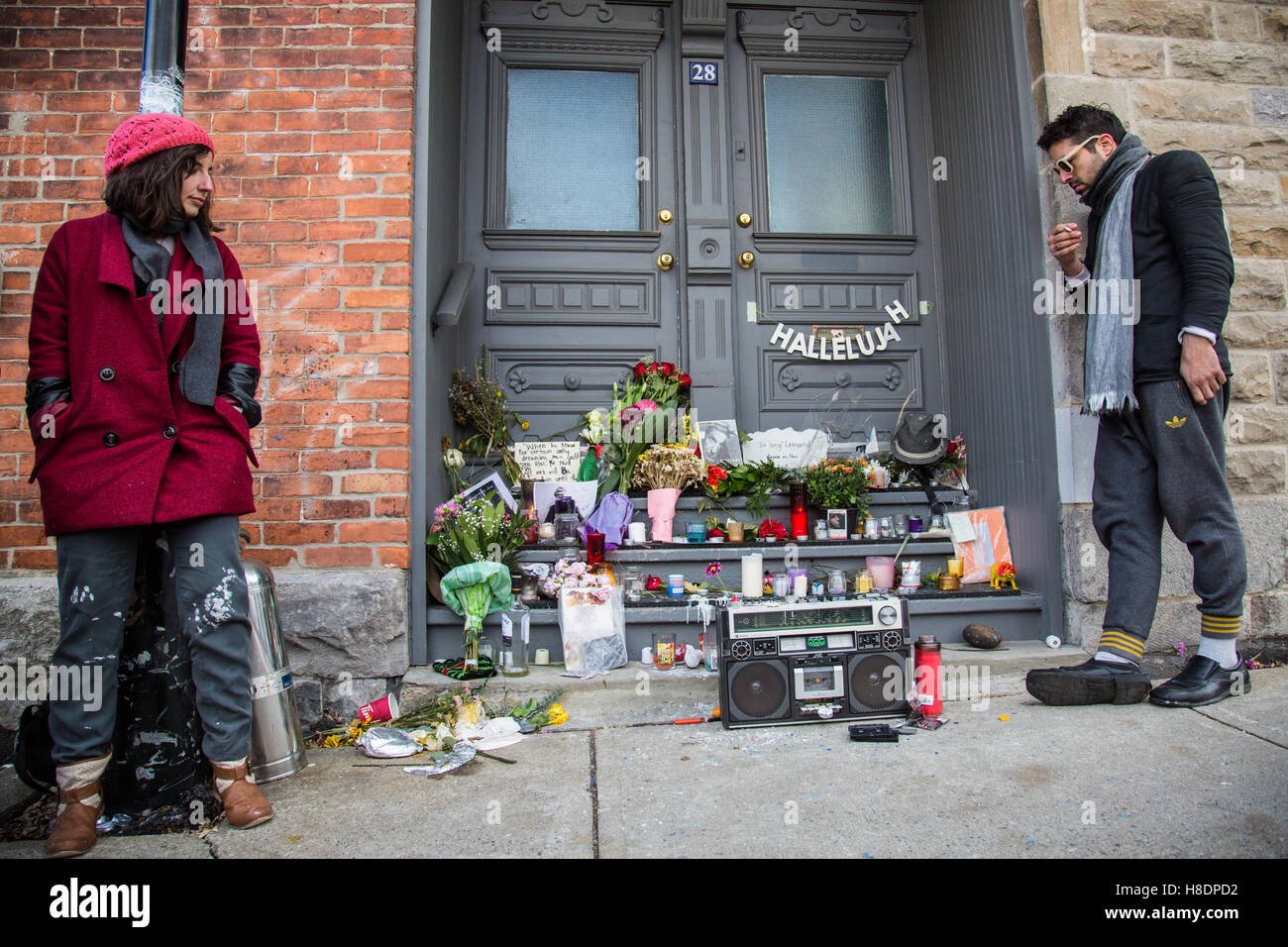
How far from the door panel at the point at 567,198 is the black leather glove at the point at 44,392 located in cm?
261


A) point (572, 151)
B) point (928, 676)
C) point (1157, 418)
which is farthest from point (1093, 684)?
point (572, 151)

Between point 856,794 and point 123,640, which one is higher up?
point 123,640

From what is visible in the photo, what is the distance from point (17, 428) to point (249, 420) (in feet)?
5.40

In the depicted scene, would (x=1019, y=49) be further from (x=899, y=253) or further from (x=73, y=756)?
(x=73, y=756)

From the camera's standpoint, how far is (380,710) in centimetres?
320

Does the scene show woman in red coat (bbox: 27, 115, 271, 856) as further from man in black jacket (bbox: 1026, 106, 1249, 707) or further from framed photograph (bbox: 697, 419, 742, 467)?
man in black jacket (bbox: 1026, 106, 1249, 707)

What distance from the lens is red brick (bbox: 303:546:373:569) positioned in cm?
338

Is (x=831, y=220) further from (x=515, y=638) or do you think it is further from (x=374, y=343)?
Answer: (x=515, y=638)

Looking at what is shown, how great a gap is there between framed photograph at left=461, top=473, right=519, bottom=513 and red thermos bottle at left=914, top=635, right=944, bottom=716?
2.31 m

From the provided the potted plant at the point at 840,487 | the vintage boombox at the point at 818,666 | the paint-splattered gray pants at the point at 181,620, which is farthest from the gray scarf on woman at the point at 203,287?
the potted plant at the point at 840,487

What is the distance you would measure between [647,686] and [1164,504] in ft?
7.28

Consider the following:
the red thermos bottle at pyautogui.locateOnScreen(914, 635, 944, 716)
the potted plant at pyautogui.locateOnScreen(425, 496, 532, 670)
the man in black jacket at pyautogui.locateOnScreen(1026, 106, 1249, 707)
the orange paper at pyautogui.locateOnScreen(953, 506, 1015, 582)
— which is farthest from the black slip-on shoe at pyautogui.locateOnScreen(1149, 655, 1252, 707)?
the potted plant at pyautogui.locateOnScreen(425, 496, 532, 670)

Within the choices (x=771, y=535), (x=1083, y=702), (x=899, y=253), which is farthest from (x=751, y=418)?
(x=1083, y=702)

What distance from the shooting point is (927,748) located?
263 centimetres
